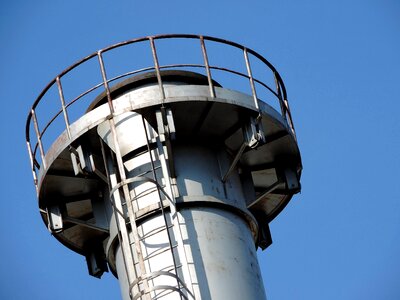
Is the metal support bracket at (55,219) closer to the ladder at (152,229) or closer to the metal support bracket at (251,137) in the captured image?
the ladder at (152,229)

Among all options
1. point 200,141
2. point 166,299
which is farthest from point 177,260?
point 200,141

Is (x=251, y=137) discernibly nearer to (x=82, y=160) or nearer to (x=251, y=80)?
(x=251, y=80)

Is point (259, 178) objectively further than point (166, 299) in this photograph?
Yes

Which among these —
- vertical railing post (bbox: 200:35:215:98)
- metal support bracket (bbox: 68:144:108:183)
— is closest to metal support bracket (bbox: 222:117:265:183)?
vertical railing post (bbox: 200:35:215:98)

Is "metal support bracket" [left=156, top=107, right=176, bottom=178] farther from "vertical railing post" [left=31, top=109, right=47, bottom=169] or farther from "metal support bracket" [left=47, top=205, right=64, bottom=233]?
"metal support bracket" [left=47, top=205, right=64, bottom=233]

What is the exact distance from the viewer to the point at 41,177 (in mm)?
21250

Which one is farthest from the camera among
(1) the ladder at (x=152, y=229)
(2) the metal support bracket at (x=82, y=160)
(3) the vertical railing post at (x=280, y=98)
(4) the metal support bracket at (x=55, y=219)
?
(3) the vertical railing post at (x=280, y=98)

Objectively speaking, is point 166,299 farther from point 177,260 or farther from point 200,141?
point 200,141

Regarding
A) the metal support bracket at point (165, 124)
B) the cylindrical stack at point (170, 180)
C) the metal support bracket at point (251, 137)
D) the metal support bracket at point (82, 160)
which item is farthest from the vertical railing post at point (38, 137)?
the metal support bracket at point (251, 137)

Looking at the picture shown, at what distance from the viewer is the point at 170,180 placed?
811 inches

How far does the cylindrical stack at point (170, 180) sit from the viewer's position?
64.9 feet

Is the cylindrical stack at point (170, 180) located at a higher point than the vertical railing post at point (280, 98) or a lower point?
lower

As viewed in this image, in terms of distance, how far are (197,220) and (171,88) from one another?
2.31 metres

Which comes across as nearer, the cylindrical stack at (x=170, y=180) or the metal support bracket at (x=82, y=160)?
the cylindrical stack at (x=170, y=180)
